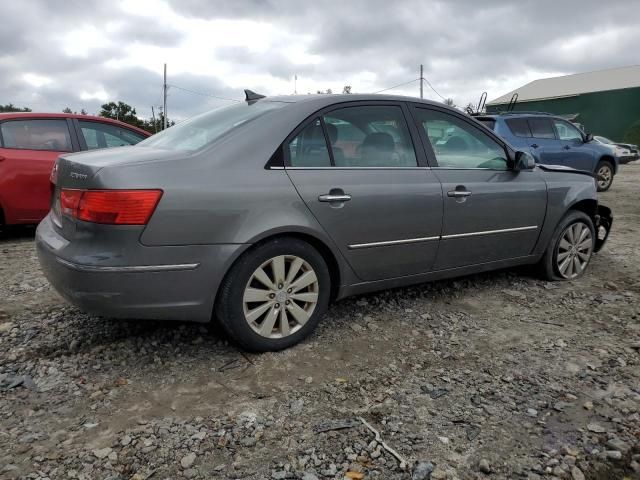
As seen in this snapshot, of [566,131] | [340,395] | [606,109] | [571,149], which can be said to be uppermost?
[606,109]

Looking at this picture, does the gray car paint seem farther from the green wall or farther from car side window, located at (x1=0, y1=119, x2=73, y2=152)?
the green wall

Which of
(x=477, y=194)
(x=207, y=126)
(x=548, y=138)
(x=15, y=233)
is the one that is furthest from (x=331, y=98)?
(x=548, y=138)

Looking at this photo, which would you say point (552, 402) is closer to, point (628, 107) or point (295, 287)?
point (295, 287)

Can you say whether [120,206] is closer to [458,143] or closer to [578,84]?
[458,143]

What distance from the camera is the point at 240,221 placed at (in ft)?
8.61

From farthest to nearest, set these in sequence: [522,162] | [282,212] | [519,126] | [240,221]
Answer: [519,126] < [522,162] < [282,212] < [240,221]

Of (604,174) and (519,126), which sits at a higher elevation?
(519,126)

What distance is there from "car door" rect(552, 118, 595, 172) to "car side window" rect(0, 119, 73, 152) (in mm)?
8363

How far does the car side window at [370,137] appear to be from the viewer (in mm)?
3105

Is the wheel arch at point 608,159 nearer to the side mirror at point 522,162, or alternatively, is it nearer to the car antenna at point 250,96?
the side mirror at point 522,162

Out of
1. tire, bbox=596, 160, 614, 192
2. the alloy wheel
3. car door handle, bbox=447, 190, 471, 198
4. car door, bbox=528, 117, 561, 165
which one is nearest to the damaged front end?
car door handle, bbox=447, 190, 471, 198

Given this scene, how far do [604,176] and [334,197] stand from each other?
1013cm

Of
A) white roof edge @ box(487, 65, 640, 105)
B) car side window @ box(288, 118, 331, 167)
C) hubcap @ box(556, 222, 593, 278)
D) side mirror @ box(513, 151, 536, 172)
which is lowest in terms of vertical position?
hubcap @ box(556, 222, 593, 278)

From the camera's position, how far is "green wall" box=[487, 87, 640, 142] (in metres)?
33.2
